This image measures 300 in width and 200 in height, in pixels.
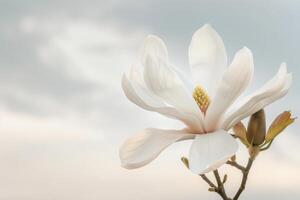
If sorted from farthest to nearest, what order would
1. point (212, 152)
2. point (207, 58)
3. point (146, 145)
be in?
point (207, 58) → point (146, 145) → point (212, 152)

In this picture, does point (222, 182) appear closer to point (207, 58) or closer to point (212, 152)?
point (212, 152)

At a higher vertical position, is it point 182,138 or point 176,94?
point 176,94

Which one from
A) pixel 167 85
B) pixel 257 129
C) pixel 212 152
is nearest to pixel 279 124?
pixel 257 129

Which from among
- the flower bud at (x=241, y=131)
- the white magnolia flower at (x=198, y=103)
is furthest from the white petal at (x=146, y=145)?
the flower bud at (x=241, y=131)

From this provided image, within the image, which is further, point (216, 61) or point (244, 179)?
point (216, 61)

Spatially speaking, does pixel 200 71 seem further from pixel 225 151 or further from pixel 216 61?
pixel 225 151

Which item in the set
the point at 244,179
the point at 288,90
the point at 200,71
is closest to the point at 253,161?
the point at 244,179

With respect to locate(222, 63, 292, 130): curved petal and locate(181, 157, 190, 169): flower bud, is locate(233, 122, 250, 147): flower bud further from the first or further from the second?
locate(181, 157, 190, 169): flower bud
